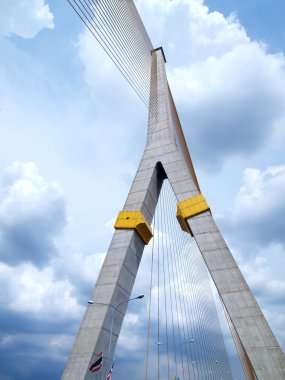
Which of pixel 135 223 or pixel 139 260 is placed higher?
pixel 135 223

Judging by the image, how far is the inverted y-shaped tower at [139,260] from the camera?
16.0 metres

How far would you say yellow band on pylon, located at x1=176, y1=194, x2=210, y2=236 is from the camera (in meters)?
20.8

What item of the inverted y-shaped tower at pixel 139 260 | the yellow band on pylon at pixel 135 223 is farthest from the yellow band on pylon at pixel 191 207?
the yellow band on pylon at pixel 135 223

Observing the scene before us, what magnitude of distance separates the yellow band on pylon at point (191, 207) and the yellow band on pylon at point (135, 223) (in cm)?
257

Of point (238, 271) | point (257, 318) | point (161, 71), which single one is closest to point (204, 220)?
point (238, 271)

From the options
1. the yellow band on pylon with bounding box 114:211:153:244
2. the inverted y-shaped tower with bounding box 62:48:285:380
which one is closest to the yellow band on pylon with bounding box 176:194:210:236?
the inverted y-shaped tower with bounding box 62:48:285:380

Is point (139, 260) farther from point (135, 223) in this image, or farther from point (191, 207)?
point (191, 207)

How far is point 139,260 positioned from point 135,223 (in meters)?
2.90

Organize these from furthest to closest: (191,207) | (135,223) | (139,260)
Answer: (139,260) < (135,223) < (191,207)

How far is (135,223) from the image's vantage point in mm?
21156

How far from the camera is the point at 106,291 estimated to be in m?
18.7

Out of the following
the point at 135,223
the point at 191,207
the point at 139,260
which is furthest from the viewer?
the point at 139,260

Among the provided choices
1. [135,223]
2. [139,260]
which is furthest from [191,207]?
[139,260]

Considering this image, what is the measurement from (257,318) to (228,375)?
5275 cm
